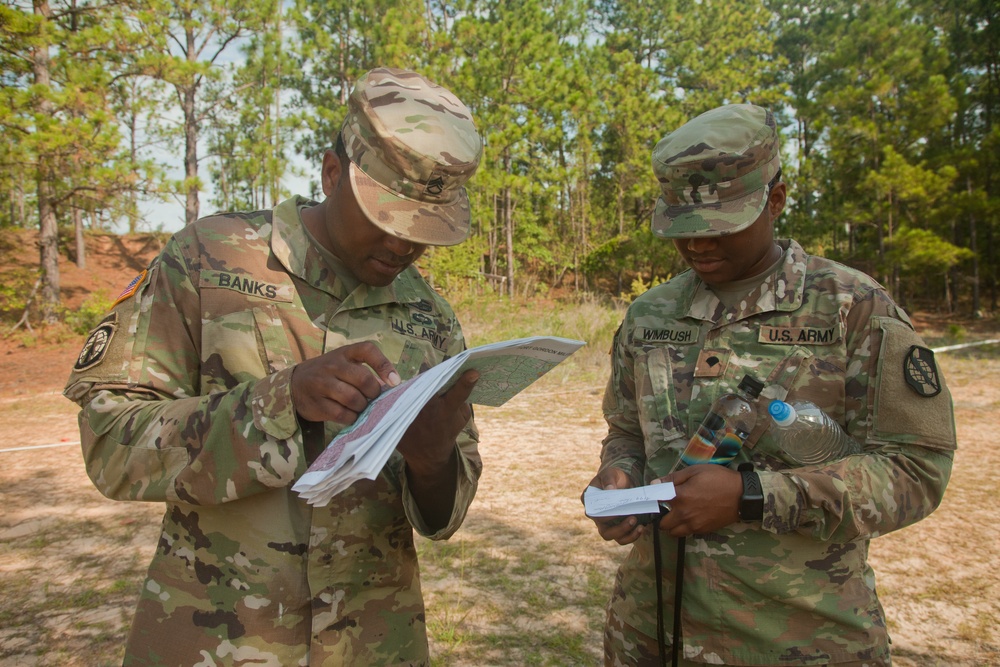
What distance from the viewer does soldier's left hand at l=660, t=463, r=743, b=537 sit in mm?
1530

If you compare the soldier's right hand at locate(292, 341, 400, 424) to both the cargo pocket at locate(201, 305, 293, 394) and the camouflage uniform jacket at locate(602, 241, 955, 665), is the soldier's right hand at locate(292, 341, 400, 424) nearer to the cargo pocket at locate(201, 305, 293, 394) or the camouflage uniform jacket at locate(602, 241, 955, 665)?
the cargo pocket at locate(201, 305, 293, 394)

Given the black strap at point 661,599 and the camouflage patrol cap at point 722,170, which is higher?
the camouflage patrol cap at point 722,170

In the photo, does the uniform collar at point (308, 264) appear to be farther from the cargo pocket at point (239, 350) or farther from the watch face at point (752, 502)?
the watch face at point (752, 502)

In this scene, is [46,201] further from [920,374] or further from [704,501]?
[920,374]

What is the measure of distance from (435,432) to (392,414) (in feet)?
1.38

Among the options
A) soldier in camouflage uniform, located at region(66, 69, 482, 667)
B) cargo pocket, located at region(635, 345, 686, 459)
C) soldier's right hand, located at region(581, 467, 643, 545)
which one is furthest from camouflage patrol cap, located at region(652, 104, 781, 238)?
soldier's right hand, located at region(581, 467, 643, 545)

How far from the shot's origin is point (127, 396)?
53.1 inches

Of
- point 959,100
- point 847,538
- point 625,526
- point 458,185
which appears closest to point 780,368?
point 847,538

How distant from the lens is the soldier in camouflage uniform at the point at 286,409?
4.14 feet

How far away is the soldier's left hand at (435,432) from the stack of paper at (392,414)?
0.04 meters

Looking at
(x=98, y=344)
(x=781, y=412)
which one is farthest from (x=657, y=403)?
(x=98, y=344)

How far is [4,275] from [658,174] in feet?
61.7

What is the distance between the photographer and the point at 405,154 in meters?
1.48

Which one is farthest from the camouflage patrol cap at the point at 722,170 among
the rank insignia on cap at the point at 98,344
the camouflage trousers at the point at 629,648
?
the rank insignia on cap at the point at 98,344
